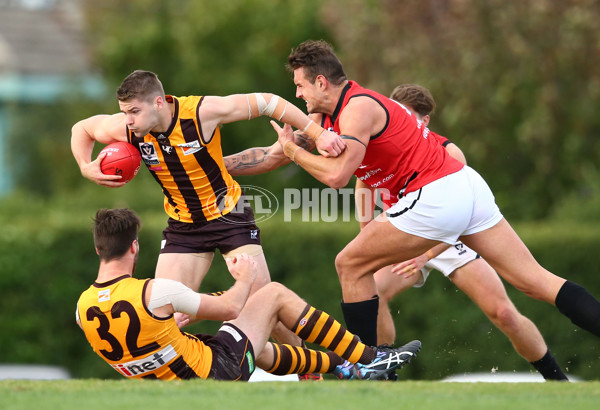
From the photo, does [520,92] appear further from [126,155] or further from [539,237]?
[126,155]

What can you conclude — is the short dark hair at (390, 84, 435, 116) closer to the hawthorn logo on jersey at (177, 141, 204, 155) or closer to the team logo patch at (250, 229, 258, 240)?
the team logo patch at (250, 229, 258, 240)

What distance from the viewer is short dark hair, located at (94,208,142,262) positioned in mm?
5570

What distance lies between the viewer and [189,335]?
5945 mm

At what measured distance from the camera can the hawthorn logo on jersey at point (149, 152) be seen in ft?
22.0

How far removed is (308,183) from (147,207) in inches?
141

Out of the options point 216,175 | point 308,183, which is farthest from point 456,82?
point 216,175

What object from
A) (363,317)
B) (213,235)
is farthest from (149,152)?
(363,317)

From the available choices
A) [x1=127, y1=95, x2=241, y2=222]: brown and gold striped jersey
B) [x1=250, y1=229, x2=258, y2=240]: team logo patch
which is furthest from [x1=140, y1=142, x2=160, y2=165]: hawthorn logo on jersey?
[x1=250, y1=229, x2=258, y2=240]: team logo patch

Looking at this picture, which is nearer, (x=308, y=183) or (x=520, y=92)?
(x=520, y=92)

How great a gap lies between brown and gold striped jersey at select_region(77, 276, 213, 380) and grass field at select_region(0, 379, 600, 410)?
8.1 inches

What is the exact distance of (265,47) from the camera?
18828mm

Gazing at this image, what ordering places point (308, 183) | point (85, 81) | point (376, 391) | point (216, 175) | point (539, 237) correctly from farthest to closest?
point (85, 81) < point (308, 183) < point (539, 237) < point (216, 175) < point (376, 391)

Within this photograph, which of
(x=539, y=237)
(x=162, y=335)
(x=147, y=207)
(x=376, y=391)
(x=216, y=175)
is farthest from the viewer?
(x=147, y=207)

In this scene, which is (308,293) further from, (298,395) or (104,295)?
(298,395)
